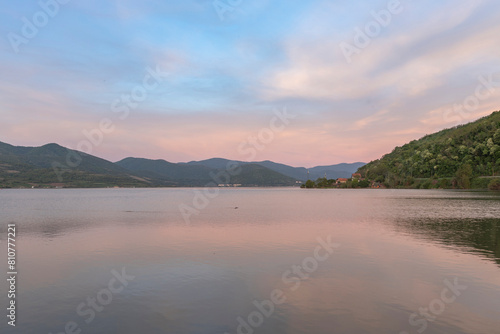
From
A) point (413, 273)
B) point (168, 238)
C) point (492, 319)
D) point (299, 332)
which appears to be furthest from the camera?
point (168, 238)

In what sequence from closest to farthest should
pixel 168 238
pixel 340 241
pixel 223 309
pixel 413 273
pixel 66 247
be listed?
pixel 223 309 → pixel 413 273 → pixel 66 247 → pixel 340 241 → pixel 168 238

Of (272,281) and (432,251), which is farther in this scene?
(432,251)

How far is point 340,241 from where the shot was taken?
3906 centimetres

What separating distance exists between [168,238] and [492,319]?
35.8 m

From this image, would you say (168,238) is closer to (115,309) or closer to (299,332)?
(115,309)

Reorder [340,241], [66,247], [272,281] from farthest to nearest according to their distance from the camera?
1. [340,241]
2. [66,247]
3. [272,281]

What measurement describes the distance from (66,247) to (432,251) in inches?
1638

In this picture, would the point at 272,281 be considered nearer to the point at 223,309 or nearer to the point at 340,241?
the point at 223,309

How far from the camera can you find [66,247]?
36031 millimetres

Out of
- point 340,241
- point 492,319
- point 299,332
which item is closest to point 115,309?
point 299,332

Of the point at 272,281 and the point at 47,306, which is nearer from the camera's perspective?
the point at 47,306

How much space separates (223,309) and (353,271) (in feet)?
42.3

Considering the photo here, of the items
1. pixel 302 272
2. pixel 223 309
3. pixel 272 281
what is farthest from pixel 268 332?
pixel 302 272

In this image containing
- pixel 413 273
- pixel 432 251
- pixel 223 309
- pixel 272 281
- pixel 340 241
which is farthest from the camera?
pixel 340 241
